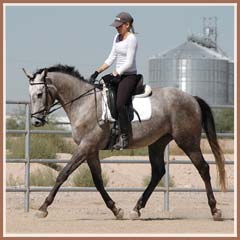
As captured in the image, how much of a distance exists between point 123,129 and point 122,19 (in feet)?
4.88

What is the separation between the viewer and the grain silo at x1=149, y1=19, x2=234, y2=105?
204ft

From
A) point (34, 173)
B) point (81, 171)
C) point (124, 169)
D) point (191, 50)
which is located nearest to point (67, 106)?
point (81, 171)

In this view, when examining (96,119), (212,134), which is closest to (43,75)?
(96,119)

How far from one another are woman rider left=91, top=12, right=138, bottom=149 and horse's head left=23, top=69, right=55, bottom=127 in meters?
0.97

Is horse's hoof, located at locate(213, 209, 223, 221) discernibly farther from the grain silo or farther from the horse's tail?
the grain silo

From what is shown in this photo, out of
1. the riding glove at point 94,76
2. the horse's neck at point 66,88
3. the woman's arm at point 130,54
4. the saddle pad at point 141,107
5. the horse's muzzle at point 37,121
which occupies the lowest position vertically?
the horse's muzzle at point 37,121

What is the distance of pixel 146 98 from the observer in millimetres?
10086

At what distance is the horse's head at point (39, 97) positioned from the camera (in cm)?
992

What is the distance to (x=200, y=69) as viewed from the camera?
63.5 m

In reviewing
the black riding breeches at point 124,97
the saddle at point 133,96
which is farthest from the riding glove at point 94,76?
the black riding breeches at point 124,97

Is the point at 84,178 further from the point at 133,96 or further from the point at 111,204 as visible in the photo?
the point at 133,96

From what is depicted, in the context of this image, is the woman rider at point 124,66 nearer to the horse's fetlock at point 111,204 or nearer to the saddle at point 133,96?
the saddle at point 133,96

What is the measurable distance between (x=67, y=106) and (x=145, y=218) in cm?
198

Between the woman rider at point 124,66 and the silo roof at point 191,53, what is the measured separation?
172ft
